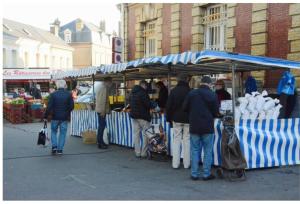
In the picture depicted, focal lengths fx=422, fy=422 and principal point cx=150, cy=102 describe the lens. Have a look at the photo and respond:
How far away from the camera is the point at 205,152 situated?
6965 mm

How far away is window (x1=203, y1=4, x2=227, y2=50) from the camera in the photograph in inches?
562

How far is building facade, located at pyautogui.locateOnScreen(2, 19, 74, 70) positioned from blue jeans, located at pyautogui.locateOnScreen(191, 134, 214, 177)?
126ft

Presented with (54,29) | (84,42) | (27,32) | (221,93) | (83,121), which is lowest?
(83,121)

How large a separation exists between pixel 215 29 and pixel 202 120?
853 cm

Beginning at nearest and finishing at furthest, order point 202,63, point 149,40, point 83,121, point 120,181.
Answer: point 120,181
point 202,63
point 83,121
point 149,40

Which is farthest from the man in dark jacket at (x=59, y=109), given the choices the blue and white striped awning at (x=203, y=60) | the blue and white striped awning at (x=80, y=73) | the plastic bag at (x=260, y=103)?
the plastic bag at (x=260, y=103)

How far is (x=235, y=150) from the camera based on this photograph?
22.8 ft

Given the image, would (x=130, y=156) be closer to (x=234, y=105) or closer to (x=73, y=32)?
(x=234, y=105)

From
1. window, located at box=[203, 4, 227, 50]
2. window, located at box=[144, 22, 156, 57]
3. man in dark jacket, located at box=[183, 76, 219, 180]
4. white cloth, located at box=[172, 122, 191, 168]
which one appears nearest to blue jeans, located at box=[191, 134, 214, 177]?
man in dark jacket, located at box=[183, 76, 219, 180]

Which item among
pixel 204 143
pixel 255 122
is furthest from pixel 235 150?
pixel 255 122

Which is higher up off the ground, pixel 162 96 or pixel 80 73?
pixel 80 73

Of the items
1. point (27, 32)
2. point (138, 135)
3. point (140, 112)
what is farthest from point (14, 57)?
point (140, 112)

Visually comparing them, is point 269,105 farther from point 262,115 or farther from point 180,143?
point 180,143

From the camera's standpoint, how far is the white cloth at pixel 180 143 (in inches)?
298
